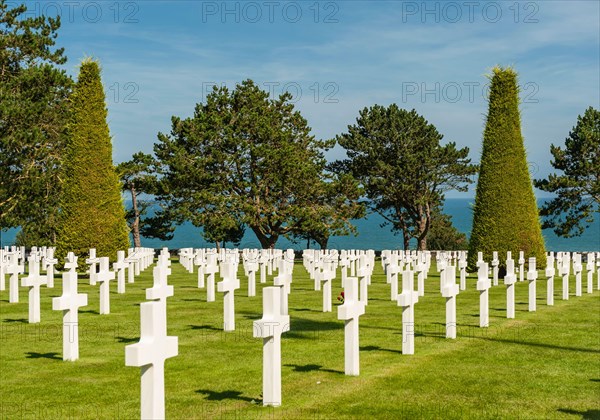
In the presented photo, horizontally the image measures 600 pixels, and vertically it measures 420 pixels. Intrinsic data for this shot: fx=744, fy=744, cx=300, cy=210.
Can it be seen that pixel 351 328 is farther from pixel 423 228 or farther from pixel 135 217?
pixel 423 228

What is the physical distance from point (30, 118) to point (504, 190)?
1902cm

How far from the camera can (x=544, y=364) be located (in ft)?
30.1

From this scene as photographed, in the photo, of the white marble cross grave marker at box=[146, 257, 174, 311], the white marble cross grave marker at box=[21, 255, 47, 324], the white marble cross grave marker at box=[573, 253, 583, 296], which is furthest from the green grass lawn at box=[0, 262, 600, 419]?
the white marble cross grave marker at box=[573, 253, 583, 296]

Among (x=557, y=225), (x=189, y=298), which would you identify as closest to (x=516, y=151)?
(x=189, y=298)

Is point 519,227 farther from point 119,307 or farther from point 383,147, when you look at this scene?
point 383,147

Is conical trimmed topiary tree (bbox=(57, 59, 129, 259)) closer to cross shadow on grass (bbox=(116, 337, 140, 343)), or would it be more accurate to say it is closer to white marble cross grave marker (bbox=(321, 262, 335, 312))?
white marble cross grave marker (bbox=(321, 262, 335, 312))

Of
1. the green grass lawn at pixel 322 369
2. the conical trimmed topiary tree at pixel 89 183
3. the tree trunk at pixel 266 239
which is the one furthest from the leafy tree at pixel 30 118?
the green grass lawn at pixel 322 369

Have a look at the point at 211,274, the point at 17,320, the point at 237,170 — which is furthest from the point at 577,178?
the point at 17,320

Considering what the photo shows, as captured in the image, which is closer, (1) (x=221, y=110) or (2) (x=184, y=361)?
(2) (x=184, y=361)

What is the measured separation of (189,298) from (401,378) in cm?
1014

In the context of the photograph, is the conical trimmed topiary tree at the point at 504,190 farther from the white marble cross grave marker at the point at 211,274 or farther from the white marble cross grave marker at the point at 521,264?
the white marble cross grave marker at the point at 211,274

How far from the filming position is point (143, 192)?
143ft

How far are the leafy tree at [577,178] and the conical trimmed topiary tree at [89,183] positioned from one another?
26.6 meters

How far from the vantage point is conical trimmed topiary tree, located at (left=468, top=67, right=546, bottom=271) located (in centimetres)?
2480
